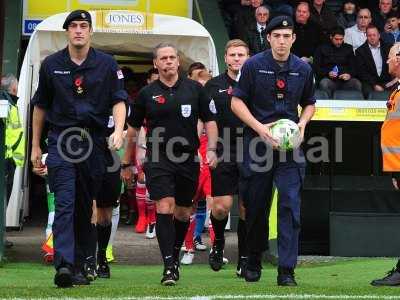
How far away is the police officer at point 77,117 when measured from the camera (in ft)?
27.8

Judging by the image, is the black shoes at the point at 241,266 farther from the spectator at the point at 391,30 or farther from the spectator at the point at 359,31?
the spectator at the point at 359,31

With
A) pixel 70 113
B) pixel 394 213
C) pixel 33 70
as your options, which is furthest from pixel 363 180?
pixel 70 113

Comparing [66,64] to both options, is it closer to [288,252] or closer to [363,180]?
[288,252]

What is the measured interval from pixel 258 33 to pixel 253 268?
25.2 feet

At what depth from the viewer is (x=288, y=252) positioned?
8414mm

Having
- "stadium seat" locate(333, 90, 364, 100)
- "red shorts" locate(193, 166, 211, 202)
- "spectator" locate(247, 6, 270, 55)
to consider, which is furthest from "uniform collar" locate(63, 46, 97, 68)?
"spectator" locate(247, 6, 270, 55)

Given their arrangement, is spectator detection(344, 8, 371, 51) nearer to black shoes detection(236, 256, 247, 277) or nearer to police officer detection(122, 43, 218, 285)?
black shoes detection(236, 256, 247, 277)

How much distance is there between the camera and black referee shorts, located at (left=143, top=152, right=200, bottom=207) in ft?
29.5

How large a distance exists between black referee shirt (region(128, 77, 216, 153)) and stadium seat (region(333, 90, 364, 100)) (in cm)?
572

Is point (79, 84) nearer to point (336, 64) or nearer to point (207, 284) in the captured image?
point (207, 284)

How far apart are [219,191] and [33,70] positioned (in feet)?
16.5

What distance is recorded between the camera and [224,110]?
10422 mm

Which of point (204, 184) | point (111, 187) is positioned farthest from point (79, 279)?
point (204, 184)

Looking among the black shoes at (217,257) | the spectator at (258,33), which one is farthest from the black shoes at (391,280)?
the spectator at (258,33)
